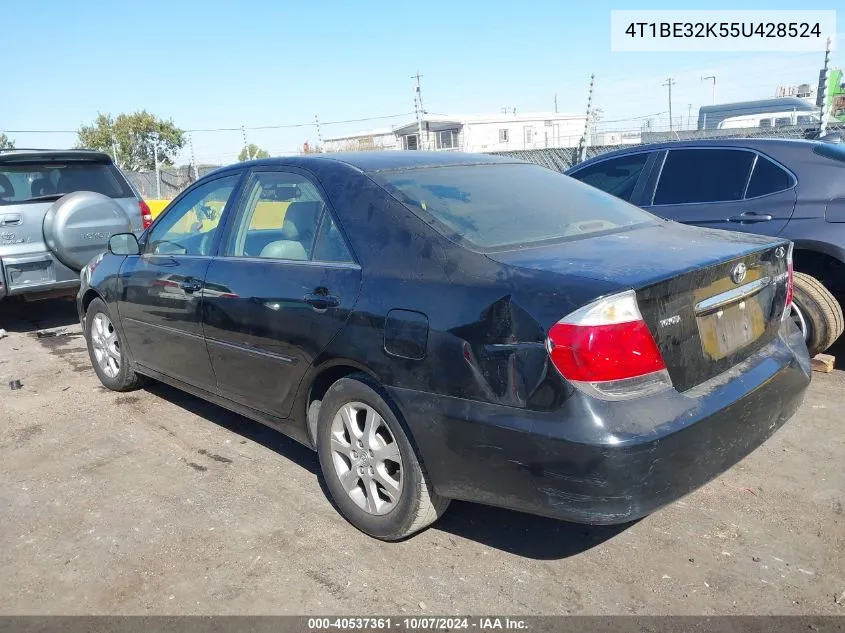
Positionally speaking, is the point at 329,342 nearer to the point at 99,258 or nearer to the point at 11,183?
the point at 99,258

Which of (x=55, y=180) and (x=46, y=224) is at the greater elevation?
(x=55, y=180)

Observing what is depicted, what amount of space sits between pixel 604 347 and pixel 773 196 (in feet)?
10.8

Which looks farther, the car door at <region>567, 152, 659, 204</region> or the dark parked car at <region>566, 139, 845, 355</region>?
the car door at <region>567, 152, 659, 204</region>

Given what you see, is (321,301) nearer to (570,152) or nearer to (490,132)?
(570,152)

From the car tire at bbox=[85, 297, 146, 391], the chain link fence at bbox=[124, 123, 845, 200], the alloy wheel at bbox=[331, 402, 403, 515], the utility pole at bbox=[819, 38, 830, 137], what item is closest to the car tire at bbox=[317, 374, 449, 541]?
the alloy wheel at bbox=[331, 402, 403, 515]

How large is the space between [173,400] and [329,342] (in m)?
2.52

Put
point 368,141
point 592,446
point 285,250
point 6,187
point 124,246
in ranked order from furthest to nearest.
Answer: point 368,141 → point 6,187 → point 124,246 → point 285,250 → point 592,446

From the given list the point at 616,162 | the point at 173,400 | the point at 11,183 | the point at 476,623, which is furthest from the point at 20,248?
the point at 476,623

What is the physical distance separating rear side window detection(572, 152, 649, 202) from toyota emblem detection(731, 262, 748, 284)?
298cm

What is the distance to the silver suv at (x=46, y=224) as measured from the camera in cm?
689

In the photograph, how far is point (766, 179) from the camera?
5.00 metres

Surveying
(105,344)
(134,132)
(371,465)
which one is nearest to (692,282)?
(371,465)

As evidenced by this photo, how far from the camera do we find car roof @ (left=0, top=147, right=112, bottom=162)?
710 centimetres

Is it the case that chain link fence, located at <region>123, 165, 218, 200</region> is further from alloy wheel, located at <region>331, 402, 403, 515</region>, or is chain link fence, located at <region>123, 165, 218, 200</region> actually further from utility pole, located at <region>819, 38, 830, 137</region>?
alloy wheel, located at <region>331, 402, 403, 515</region>
